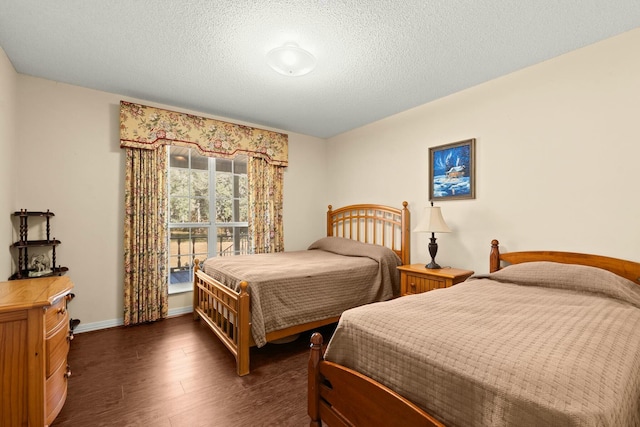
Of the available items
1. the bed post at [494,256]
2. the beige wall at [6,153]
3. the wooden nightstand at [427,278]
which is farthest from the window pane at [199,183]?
the bed post at [494,256]

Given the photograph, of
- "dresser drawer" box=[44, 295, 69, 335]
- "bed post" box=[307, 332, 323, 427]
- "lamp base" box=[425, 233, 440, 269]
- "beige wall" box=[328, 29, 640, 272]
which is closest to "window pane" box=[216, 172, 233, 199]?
"dresser drawer" box=[44, 295, 69, 335]

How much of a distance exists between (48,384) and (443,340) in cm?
205

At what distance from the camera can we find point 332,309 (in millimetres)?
2732

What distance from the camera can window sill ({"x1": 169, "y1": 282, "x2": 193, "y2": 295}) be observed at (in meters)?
3.58

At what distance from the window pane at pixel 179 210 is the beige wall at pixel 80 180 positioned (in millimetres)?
533

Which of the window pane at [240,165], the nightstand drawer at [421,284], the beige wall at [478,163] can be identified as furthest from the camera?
the window pane at [240,165]

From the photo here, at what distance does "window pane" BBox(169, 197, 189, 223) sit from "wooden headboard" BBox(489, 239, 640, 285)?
11.3 feet

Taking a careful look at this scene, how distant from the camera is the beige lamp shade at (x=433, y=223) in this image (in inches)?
111

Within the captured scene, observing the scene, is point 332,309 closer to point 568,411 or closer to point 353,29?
point 568,411

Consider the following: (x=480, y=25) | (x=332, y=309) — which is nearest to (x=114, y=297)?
(x=332, y=309)

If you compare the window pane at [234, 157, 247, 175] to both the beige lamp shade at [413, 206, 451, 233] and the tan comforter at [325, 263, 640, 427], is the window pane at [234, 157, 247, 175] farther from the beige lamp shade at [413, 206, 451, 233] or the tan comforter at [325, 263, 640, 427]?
the tan comforter at [325, 263, 640, 427]

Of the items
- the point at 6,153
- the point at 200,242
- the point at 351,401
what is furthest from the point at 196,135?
the point at 351,401

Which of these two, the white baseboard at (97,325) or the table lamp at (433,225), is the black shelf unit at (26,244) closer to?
the white baseboard at (97,325)

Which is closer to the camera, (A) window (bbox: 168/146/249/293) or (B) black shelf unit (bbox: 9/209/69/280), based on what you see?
(B) black shelf unit (bbox: 9/209/69/280)
